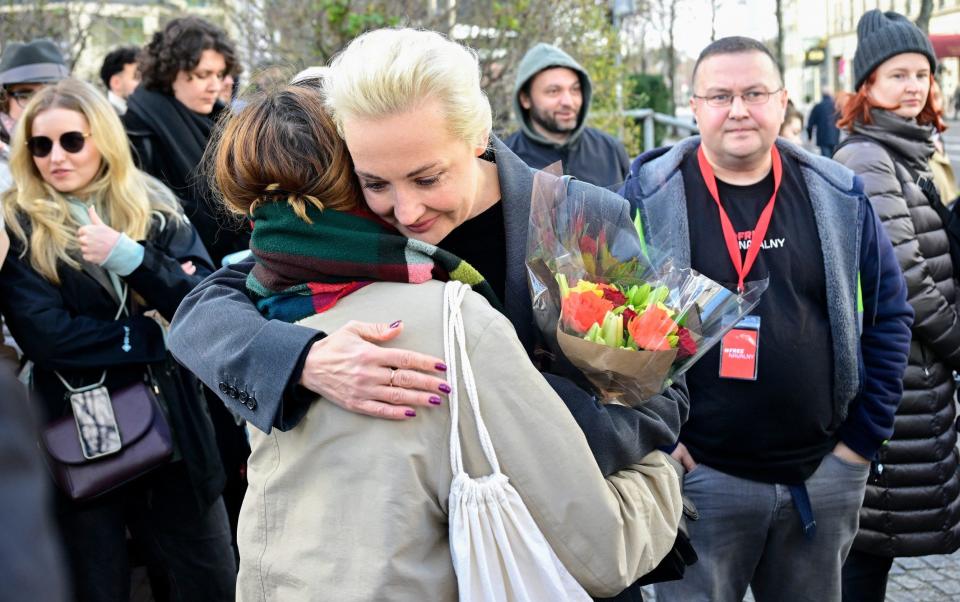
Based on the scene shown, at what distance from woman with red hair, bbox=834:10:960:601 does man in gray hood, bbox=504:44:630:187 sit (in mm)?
2234

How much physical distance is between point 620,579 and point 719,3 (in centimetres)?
2474

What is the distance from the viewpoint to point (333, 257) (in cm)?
184

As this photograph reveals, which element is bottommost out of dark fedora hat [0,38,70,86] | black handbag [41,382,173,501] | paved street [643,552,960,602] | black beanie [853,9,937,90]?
paved street [643,552,960,602]

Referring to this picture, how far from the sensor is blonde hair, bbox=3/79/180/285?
3.73 metres

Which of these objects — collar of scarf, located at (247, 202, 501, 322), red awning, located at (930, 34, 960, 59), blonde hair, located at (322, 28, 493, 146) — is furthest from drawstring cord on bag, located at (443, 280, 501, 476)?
red awning, located at (930, 34, 960, 59)

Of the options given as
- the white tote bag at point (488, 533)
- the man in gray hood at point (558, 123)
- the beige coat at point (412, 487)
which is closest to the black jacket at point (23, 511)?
the beige coat at point (412, 487)

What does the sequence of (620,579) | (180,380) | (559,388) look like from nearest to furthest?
(620,579) < (559,388) < (180,380)

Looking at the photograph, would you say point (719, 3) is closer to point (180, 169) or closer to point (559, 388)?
point (180, 169)

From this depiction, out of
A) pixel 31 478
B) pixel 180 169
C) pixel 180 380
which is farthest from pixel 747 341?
pixel 180 169

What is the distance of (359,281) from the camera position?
188cm

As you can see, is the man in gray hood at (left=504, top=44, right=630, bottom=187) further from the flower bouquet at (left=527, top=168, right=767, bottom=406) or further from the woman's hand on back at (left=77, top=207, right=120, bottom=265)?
the flower bouquet at (left=527, top=168, right=767, bottom=406)

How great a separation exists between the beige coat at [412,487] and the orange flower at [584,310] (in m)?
0.21

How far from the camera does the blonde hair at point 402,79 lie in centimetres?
185

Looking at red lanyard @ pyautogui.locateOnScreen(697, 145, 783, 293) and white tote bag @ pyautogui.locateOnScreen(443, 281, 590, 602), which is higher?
red lanyard @ pyautogui.locateOnScreen(697, 145, 783, 293)
